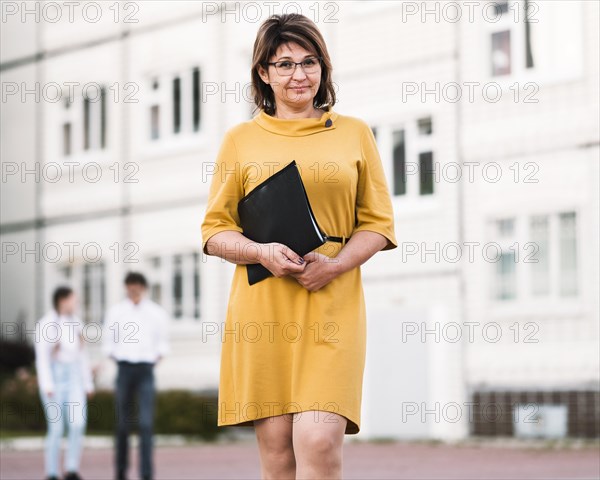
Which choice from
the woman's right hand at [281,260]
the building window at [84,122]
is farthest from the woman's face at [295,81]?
the building window at [84,122]

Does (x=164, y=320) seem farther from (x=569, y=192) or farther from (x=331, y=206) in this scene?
(x=569, y=192)

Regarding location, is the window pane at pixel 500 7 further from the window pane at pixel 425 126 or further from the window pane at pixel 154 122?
the window pane at pixel 154 122

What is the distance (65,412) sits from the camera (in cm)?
1159

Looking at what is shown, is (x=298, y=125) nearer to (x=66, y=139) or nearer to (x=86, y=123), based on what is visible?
(x=86, y=123)

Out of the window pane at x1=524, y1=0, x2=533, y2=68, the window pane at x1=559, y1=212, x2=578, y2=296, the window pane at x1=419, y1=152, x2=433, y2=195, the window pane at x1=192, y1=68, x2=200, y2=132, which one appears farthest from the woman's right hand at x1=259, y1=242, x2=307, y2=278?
the window pane at x1=192, y1=68, x2=200, y2=132

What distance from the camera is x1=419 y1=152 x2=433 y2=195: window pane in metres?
20.8

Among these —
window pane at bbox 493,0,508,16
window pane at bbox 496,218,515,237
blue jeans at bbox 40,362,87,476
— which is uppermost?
window pane at bbox 493,0,508,16

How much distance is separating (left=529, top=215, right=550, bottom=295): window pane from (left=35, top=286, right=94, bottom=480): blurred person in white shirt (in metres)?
9.12

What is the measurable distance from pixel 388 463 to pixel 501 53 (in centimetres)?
765

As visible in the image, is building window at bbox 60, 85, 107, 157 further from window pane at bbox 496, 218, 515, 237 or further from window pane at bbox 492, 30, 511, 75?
window pane at bbox 496, 218, 515, 237

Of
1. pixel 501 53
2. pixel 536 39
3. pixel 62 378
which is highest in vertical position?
pixel 536 39

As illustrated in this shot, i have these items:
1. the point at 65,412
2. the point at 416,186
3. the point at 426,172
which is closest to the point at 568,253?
the point at 426,172

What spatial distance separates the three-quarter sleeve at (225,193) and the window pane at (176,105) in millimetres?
21083

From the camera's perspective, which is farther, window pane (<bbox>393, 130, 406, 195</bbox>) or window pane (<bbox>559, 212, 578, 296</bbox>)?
window pane (<bbox>393, 130, 406, 195</bbox>)
